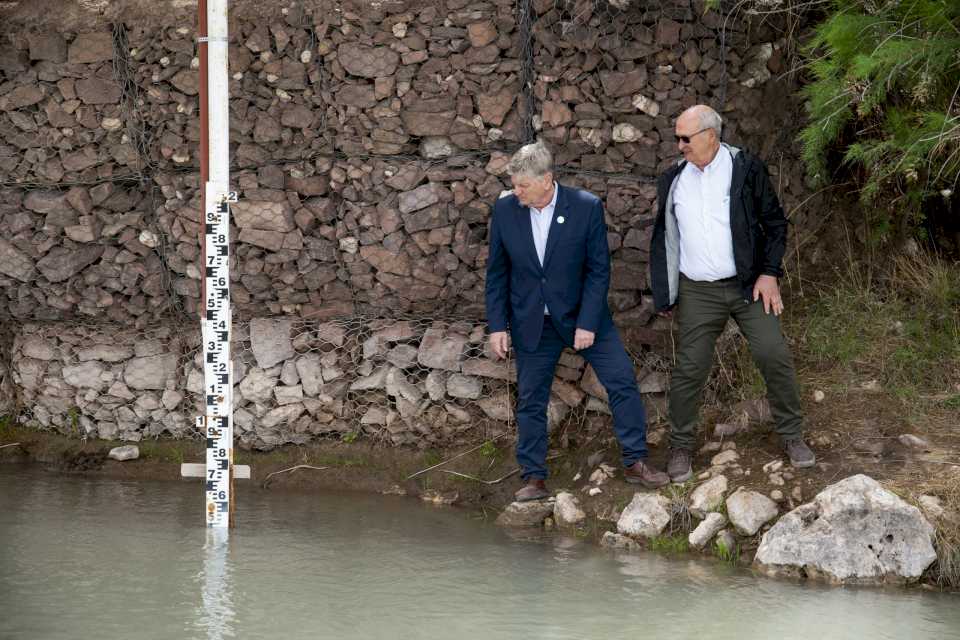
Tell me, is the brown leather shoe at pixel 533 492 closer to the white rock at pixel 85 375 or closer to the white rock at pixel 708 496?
the white rock at pixel 708 496

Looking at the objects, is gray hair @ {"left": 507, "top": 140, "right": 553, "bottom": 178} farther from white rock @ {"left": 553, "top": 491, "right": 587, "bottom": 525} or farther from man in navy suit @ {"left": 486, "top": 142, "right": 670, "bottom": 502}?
white rock @ {"left": 553, "top": 491, "right": 587, "bottom": 525}

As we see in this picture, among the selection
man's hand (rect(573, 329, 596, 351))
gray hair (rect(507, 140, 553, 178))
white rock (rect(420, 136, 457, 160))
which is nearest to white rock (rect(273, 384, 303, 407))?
white rock (rect(420, 136, 457, 160))

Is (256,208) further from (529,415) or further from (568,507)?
(568,507)

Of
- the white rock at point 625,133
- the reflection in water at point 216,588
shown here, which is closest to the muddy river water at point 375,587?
the reflection in water at point 216,588

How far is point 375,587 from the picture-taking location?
4.62 metres

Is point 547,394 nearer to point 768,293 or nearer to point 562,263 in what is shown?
point 562,263

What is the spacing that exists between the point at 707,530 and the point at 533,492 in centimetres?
91

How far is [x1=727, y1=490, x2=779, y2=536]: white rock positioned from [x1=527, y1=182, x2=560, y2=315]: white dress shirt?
1.26 meters

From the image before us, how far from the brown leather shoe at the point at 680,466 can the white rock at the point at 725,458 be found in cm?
12

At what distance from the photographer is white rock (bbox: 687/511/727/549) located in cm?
512

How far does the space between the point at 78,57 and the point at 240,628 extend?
4.17 meters

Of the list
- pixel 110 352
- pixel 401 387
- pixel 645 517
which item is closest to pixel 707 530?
pixel 645 517

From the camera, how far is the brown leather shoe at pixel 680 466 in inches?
214

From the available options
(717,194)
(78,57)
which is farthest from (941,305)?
(78,57)
